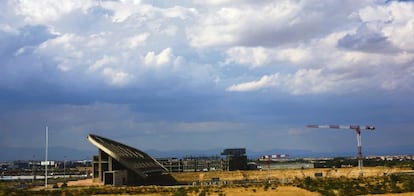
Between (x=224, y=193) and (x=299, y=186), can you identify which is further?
(x=299, y=186)

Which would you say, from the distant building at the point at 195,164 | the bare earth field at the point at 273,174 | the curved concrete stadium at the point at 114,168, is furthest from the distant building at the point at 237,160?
the curved concrete stadium at the point at 114,168

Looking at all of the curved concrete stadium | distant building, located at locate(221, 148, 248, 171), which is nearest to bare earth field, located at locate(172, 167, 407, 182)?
the curved concrete stadium

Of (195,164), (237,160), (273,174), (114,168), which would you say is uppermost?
(114,168)

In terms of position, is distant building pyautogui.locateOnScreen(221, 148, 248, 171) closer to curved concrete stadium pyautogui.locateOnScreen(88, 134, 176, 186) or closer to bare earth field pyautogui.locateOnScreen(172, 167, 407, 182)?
bare earth field pyautogui.locateOnScreen(172, 167, 407, 182)

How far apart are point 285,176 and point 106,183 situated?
46456 millimetres

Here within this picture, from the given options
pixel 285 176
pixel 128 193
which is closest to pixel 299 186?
pixel 128 193

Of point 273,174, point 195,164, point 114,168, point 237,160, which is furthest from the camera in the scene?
point 195,164

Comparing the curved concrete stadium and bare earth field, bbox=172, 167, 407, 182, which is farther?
bare earth field, bbox=172, 167, 407, 182

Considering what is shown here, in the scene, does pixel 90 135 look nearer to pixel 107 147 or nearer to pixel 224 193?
pixel 107 147

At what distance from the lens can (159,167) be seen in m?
133

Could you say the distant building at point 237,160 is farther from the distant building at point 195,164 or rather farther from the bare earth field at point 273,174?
the bare earth field at point 273,174

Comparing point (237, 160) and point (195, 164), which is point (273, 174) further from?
point (195, 164)

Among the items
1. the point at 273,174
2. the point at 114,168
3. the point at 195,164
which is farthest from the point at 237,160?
the point at 114,168

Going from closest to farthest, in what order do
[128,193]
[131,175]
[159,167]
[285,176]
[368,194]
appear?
[368,194], [128,193], [131,175], [285,176], [159,167]
